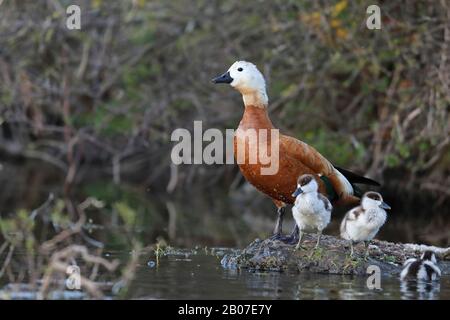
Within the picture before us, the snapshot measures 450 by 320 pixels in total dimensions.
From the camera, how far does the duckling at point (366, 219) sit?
7703mm

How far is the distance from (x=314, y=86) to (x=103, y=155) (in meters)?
5.82

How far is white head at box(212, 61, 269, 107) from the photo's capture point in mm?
8844

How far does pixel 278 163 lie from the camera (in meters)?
8.41

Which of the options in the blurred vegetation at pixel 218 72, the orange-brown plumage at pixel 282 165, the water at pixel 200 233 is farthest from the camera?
the blurred vegetation at pixel 218 72

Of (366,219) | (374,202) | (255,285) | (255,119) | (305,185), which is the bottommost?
(255,285)

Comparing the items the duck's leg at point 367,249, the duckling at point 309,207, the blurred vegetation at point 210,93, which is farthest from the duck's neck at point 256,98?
the blurred vegetation at point 210,93

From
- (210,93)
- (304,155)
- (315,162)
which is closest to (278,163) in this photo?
(304,155)

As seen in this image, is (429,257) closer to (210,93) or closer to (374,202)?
(374,202)

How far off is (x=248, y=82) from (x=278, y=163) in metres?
0.97

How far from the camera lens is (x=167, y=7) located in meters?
15.1

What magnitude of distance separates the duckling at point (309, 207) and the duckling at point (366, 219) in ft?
0.72

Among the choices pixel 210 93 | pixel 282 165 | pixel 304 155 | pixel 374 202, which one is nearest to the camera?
pixel 374 202

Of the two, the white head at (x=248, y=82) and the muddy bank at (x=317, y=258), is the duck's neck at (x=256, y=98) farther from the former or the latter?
the muddy bank at (x=317, y=258)
